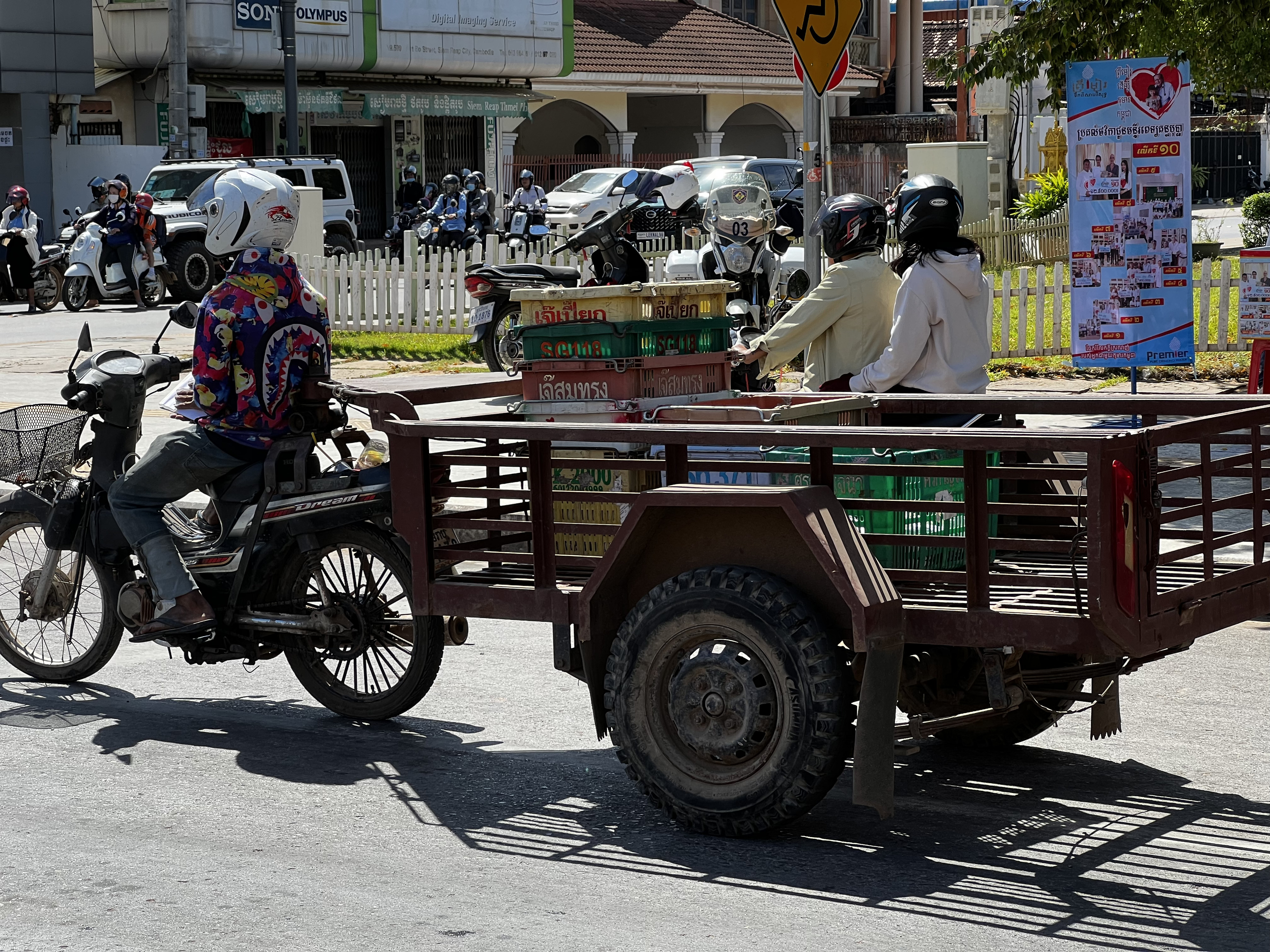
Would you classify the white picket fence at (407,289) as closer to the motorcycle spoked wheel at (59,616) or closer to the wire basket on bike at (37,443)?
the motorcycle spoked wheel at (59,616)

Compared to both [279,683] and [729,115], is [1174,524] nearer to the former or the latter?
[279,683]

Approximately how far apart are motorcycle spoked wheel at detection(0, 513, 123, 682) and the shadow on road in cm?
41

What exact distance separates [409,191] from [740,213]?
81.6ft

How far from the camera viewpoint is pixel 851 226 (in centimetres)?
730

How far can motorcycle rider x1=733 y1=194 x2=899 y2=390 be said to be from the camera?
7293 millimetres

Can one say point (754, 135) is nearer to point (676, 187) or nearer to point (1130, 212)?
point (676, 187)

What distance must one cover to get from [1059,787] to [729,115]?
146 feet

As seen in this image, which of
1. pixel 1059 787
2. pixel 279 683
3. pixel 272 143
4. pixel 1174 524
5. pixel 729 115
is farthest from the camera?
pixel 729 115

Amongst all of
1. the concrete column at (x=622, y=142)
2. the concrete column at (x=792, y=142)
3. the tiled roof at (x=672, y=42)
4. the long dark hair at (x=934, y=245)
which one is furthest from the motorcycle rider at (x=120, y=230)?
the concrete column at (x=792, y=142)

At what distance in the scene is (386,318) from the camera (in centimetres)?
2075

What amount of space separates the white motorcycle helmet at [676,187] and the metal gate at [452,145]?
25452mm

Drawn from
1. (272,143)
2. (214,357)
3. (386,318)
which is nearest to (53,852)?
(214,357)

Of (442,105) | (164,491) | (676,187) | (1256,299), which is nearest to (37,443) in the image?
(164,491)

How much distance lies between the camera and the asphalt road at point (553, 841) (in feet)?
14.6
